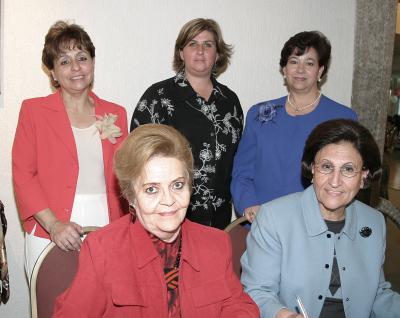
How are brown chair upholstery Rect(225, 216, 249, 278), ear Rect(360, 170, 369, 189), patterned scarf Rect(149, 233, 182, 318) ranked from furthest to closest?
brown chair upholstery Rect(225, 216, 249, 278) < ear Rect(360, 170, 369, 189) < patterned scarf Rect(149, 233, 182, 318)

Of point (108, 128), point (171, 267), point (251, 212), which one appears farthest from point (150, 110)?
point (171, 267)

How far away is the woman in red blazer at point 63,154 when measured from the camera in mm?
2238

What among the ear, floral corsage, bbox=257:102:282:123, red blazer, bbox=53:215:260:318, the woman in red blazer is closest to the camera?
red blazer, bbox=53:215:260:318

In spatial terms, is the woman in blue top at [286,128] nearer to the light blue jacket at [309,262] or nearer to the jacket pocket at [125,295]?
the light blue jacket at [309,262]

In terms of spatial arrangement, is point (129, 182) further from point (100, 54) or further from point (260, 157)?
point (100, 54)

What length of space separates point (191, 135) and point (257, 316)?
1.17m

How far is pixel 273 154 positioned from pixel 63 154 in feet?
3.73

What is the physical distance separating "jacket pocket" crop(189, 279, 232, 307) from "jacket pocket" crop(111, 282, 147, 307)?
0.19 m

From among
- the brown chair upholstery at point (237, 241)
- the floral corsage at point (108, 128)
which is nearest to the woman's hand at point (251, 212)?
the brown chair upholstery at point (237, 241)

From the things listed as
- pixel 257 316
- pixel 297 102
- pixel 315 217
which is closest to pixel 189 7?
pixel 297 102

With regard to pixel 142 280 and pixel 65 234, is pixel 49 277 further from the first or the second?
pixel 142 280

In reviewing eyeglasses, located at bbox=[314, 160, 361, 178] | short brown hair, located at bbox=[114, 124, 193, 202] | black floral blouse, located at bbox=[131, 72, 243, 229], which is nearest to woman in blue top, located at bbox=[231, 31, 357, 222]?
black floral blouse, located at bbox=[131, 72, 243, 229]

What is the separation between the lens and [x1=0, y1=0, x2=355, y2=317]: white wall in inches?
109

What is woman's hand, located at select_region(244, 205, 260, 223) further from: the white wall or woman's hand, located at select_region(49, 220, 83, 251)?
the white wall
